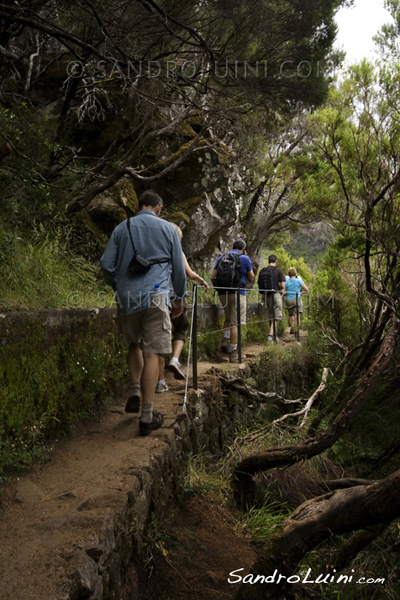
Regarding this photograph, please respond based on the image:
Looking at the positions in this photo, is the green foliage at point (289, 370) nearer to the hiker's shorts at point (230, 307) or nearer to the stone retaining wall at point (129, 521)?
the hiker's shorts at point (230, 307)

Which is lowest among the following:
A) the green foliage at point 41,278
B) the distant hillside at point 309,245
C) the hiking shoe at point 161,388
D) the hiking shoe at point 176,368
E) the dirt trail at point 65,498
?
the dirt trail at point 65,498

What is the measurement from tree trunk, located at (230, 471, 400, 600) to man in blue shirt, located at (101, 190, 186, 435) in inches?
57.2

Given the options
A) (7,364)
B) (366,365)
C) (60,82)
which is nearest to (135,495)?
(7,364)

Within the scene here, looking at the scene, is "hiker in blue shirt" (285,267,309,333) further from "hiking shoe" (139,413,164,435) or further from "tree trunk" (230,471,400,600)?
"tree trunk" (230,471,400,600)

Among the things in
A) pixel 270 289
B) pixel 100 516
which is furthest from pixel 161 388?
pixel 270 289

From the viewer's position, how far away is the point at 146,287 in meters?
4.12

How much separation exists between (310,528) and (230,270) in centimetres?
533

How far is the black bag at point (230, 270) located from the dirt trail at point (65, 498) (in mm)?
3537

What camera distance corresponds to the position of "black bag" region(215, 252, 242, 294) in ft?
26.8

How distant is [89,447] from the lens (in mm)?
4086

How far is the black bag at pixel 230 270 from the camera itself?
26.8ft

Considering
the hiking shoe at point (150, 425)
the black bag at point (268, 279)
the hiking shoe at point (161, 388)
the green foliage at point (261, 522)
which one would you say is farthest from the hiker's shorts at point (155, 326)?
the black bag at point (268, 279)

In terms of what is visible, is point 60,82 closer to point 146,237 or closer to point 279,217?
point 146,237

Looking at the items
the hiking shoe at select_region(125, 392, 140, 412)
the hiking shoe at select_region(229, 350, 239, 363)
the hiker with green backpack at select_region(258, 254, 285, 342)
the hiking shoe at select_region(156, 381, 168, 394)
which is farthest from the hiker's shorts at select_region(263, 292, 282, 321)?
the hiking shoe at select_region(125, 392, 140, 412)
